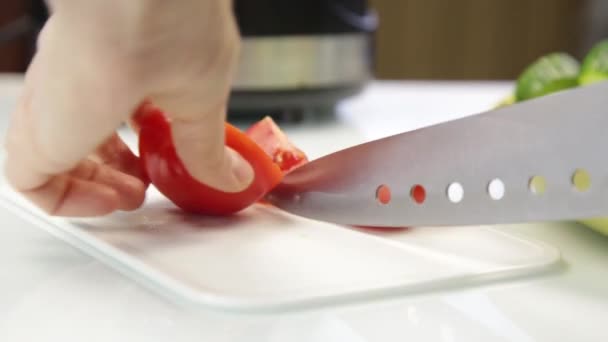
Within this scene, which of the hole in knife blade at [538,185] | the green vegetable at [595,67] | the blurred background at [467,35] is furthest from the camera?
the blurred background at [467,35]

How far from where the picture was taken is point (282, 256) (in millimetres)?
468

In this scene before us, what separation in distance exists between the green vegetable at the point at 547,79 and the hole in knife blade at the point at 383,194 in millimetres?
198

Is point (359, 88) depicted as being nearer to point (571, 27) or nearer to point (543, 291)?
point (543, 291)

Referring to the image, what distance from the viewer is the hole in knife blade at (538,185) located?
45 cm

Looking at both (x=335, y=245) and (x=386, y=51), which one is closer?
(x=335, y=245)

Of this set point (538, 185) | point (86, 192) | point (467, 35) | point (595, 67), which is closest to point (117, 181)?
point (86, 192)

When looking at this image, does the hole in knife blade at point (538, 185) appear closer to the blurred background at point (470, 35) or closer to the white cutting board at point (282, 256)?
the white cutting board at point (282, 256)

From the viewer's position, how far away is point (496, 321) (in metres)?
0.39

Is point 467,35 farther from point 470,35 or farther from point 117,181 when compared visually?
point 117,181

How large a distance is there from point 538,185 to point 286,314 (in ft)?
0.52

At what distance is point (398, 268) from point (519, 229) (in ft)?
0.52

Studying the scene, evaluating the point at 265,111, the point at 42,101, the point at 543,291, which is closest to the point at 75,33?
the point at 42,101

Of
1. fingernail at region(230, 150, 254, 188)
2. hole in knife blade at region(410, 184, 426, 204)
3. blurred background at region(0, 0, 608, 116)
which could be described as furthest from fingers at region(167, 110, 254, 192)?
blurred background at region(0, 0, 608, 116)

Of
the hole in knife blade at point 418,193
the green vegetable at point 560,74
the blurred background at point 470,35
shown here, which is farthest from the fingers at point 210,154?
the blurred background at point 470,35
